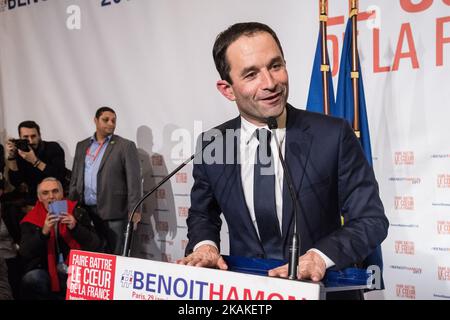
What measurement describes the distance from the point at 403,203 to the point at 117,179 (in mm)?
2223

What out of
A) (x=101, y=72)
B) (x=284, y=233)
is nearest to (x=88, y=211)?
(x=101, y=72)

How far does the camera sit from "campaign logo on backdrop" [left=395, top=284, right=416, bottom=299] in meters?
3.08

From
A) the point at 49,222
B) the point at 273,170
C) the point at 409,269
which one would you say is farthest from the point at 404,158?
the point at 49,222

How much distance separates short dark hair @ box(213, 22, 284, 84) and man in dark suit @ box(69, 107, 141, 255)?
2591 mm

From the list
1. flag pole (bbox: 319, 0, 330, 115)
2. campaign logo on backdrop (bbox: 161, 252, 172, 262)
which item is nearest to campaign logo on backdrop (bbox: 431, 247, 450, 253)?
flag pole (bbox: 319, 0, 330, 115)

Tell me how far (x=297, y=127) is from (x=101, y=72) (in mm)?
3092

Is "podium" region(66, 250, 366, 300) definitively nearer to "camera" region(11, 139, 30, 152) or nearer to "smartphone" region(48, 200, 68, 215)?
"smartphone" region(48, 200, 68, 215)

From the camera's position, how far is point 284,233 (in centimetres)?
168

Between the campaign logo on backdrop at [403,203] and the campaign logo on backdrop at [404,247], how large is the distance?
0.19m

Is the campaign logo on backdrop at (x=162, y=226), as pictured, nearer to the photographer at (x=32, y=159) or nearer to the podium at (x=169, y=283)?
the photographer at (x=32, y=159)

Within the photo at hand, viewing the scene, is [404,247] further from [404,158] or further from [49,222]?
[49,222]

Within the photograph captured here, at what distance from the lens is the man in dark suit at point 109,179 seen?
430 centimetres

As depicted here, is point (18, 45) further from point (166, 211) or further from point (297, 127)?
point (297, 127)

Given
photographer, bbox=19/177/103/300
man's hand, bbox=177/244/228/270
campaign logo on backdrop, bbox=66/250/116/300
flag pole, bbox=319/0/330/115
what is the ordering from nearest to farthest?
campaign logo on backdrop, bbox=66/250/116/300 → man's hand, bbox=177/244/228/270 → flag pole, bbox=319/0/330/115 → photographer, bbox=19/177/103/300
